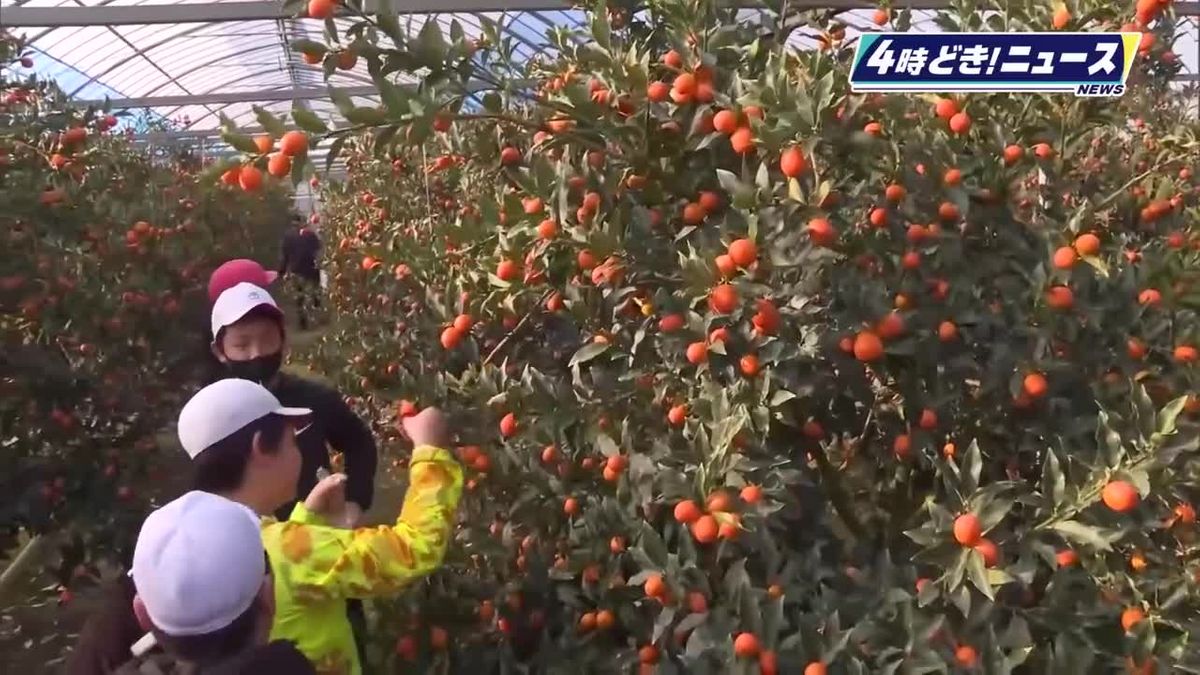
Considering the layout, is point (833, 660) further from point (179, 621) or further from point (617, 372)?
point (179, 621)

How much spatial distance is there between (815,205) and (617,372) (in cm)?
50

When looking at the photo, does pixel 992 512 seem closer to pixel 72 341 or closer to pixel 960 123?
pixel 960 123

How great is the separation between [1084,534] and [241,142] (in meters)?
1.29

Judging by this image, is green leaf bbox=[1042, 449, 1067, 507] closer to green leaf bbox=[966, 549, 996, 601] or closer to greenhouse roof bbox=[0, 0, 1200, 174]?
green leaf bbox=[966, 549, 996, 601]

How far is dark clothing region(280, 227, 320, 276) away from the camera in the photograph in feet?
28.8

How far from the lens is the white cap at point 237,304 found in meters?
2.11

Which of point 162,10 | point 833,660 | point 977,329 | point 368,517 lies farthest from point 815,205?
point 162,10

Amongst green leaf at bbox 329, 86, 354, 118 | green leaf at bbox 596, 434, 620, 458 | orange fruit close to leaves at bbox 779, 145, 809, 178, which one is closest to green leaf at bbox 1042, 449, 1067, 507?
orange fruit close to leaves at bbox 779, 145, 809, 178

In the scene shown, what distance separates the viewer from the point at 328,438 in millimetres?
2293

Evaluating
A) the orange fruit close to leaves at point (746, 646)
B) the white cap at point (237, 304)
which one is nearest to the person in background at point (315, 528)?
the orange fruit close to leaves at point (746, 646)

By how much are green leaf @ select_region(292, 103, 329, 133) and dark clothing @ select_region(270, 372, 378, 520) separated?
870 mm

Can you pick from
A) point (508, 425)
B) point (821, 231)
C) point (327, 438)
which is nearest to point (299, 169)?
point (508, 425)

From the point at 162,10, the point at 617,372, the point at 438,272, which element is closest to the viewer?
the point at 617,372

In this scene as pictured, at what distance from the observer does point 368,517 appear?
15.4 ft
